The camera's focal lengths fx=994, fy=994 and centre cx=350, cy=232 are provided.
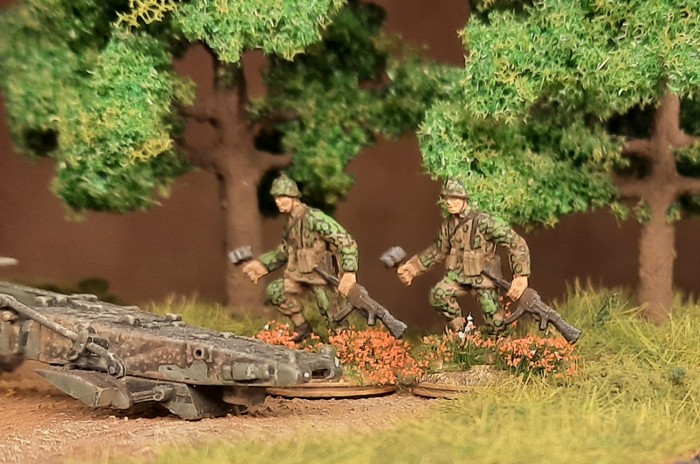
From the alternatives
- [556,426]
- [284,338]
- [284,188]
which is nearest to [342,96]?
[284,188]

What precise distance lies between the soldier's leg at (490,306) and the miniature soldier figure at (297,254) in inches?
55.1

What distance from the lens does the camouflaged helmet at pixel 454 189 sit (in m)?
9.54

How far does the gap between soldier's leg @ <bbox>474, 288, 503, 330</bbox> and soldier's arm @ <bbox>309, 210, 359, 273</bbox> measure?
1.26 m

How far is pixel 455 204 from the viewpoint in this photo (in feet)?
31.5

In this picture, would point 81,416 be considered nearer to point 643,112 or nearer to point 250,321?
point 250,321

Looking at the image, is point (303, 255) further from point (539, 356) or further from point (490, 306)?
point (539, 356)

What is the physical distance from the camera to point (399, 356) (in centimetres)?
955

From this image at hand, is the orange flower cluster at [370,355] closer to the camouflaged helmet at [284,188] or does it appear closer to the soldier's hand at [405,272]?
the soldier's hand at [405,272]

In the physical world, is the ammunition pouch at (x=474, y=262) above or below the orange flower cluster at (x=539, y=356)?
above

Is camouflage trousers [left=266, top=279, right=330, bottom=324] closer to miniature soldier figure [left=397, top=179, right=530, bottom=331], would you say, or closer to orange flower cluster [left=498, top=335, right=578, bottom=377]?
miniature soldier figure [left=397, top=179, right=530, bottom=331]

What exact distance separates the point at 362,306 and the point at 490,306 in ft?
4.18

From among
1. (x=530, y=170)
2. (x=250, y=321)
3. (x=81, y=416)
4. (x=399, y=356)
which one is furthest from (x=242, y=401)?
(x=530, y=170)

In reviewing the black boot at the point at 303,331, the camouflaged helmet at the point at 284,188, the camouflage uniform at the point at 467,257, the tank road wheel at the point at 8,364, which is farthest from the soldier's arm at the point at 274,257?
the tank road wheel at the point at 8,364

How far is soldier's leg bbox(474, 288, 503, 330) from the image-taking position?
968 centimetres
